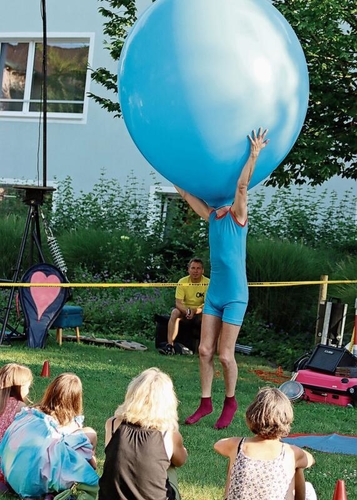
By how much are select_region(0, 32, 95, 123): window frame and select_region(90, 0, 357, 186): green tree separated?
25.4 ft

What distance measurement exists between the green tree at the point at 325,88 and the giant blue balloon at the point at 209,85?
549 centimetres

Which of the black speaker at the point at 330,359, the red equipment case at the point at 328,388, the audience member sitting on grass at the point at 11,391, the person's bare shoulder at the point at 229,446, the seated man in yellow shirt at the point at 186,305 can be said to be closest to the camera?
the person's bare shoulder at the point at 229,446

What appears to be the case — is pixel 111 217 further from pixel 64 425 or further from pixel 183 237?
pixel 64 425

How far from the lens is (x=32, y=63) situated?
67.5 ft

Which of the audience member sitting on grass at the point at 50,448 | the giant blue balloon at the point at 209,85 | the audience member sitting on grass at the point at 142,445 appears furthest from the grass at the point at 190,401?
the giant blue balloon at the point at 209,85

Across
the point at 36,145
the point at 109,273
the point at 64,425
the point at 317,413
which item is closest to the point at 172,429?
the point at 64,425

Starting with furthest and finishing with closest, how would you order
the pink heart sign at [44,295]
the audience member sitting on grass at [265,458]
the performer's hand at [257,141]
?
the pink heart sign at [44,295] → the performer's hand at [257,141] → the audience member sitting on grass at [265,458]

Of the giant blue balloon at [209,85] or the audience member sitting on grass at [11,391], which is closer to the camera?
the audience member sitting on grass at [11,391]

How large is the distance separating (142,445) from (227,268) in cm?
273

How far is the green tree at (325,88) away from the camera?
11781 mm

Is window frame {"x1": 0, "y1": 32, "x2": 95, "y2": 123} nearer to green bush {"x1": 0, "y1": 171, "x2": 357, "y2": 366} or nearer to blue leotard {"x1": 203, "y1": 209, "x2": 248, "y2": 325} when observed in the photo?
green bush {"x1": 0, "y1": 171, "x2": 357, "y2": 366}

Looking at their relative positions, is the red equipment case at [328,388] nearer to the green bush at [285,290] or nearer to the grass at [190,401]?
the grass at [190,401]

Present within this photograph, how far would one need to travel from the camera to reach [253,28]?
Result: 617 cm

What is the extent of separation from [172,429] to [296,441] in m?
2.49
